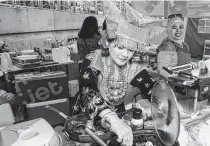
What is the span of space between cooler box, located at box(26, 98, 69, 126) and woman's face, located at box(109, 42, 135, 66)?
101 cm

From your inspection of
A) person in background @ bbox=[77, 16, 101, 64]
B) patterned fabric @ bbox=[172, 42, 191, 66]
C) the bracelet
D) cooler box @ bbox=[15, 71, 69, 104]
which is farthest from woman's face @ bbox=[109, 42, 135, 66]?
person in background @ bbox=[77, 16, 101, 64]

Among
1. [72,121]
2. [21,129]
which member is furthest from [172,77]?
[21,129]

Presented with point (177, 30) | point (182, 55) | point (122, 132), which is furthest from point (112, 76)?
point (182, 55)

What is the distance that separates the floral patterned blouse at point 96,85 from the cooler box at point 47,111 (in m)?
0.79

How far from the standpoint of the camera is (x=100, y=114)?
1073 millimetres

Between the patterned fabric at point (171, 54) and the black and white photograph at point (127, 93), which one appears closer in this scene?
the black and white photograph at point (127, 93)

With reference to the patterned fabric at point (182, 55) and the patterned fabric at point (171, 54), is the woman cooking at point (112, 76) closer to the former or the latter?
the patterned fabric at point (171, 54)

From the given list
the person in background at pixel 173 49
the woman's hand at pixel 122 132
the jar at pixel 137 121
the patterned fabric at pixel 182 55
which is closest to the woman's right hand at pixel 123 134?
the woman's hand at pixel 122 132

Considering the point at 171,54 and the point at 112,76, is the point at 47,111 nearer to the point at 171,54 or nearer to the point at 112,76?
the point at 112,76

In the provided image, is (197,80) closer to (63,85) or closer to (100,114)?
(100,114)

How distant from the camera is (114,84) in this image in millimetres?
1342

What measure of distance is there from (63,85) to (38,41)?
2.99 meters

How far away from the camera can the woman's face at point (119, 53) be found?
1.18 metres

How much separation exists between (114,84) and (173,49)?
2.97 feet
